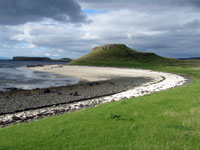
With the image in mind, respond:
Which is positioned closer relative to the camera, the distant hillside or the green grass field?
the green grass field

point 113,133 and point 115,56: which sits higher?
point 115,56

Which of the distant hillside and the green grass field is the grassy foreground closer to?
the green grass field

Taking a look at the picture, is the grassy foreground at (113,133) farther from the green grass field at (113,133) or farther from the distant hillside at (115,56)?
the distant hillside at (115,56)

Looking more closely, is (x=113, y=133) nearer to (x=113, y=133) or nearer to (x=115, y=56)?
(x=113, y=133)

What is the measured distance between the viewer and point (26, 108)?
792 inches

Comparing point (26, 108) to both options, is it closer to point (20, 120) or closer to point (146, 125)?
point (20, 120)

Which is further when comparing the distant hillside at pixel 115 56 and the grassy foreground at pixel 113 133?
the distant hillside at pixel 115 56

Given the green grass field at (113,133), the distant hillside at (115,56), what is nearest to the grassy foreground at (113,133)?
the green grass field at (113,133)

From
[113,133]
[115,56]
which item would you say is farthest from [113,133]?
[115,56]

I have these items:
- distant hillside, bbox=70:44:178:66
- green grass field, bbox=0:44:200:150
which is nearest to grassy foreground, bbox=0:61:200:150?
green grass field, bbox=0:44:200:150

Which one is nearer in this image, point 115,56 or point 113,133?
point 113,133

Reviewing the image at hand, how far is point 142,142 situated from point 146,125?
205 cm

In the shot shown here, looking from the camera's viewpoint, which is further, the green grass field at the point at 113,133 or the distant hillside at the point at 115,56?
the distant hillside at the point at 115,56

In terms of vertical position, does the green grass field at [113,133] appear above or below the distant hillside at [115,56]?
below
